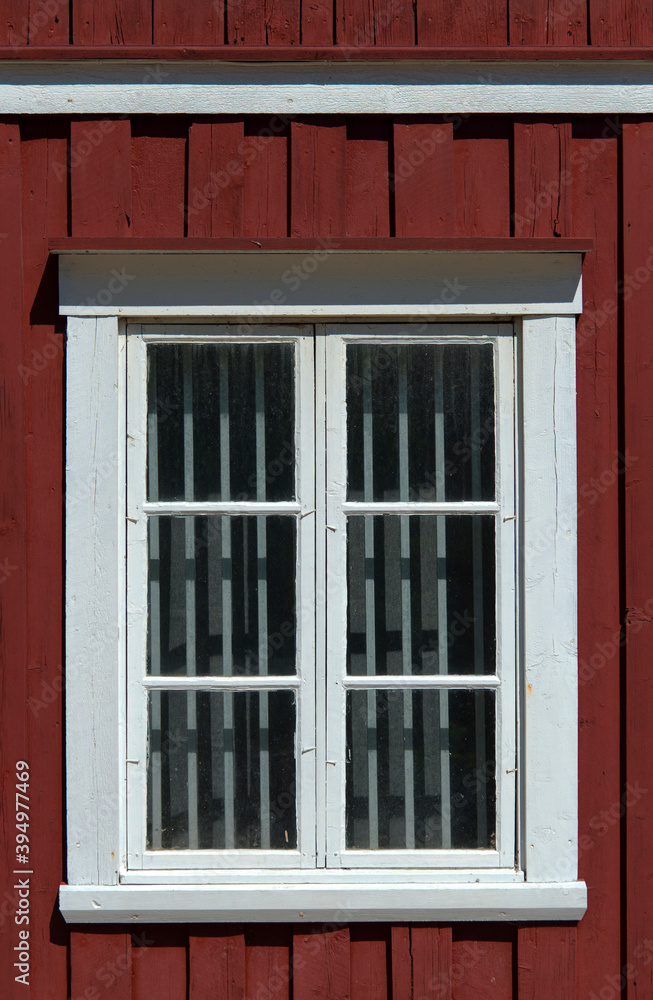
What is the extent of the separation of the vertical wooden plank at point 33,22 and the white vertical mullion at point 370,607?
1.24 metres

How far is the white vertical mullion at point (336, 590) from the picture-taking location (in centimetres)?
222

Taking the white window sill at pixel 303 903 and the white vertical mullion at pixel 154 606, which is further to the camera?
the white vertical mullion at pixel 154 606

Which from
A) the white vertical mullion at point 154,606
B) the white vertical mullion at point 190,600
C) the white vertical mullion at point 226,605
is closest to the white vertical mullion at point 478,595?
the white vertical mullion at point 226,605

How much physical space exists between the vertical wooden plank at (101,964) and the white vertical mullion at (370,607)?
2.42ft

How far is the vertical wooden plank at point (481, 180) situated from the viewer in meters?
2.23

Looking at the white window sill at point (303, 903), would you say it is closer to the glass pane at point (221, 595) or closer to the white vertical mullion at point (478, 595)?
the white vertical mullion at point (478, 595)

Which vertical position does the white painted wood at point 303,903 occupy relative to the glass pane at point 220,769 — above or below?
below

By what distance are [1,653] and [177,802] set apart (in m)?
0.64

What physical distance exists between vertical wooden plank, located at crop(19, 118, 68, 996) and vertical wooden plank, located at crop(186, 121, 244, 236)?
1.18ft

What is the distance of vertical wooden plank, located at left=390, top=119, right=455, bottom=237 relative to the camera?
2211mm

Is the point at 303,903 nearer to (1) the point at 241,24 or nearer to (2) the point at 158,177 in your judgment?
(2) the point at 158,177

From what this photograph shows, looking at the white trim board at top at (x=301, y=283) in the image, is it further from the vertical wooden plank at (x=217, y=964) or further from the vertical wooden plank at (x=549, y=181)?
the vertical wooden plank at (x=217, y=964)

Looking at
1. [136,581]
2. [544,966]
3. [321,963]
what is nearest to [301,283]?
[136,581]

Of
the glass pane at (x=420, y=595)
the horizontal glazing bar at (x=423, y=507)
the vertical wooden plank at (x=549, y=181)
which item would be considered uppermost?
the vertical wooden plank at (x=549, y=181)
